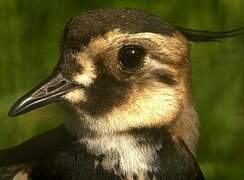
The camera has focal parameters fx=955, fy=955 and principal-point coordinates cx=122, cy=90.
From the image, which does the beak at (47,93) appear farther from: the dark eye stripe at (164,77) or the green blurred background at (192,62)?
the green blurred background at (192,62)

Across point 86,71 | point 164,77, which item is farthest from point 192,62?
point 86,71

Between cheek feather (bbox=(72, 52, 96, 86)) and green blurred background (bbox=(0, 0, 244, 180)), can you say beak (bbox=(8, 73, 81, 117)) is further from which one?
green blurred background (bbox=(0, 0, 244, 180))

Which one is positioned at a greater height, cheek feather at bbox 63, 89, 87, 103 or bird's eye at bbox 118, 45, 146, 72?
bird's eye at bbox 118, 45, 146, 72

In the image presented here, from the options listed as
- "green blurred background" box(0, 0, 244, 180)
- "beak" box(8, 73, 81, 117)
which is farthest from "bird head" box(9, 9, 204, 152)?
"green blurred background" box(0, 0, 244, 180)

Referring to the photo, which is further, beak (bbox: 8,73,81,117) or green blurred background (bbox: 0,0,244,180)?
green blurred background (bbox: 0,0,244,180)

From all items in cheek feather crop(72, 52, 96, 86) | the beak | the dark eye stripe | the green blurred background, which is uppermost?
cheek feather crop(72, 52, 96, 86)

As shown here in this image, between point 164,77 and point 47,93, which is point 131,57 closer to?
point 164,77
